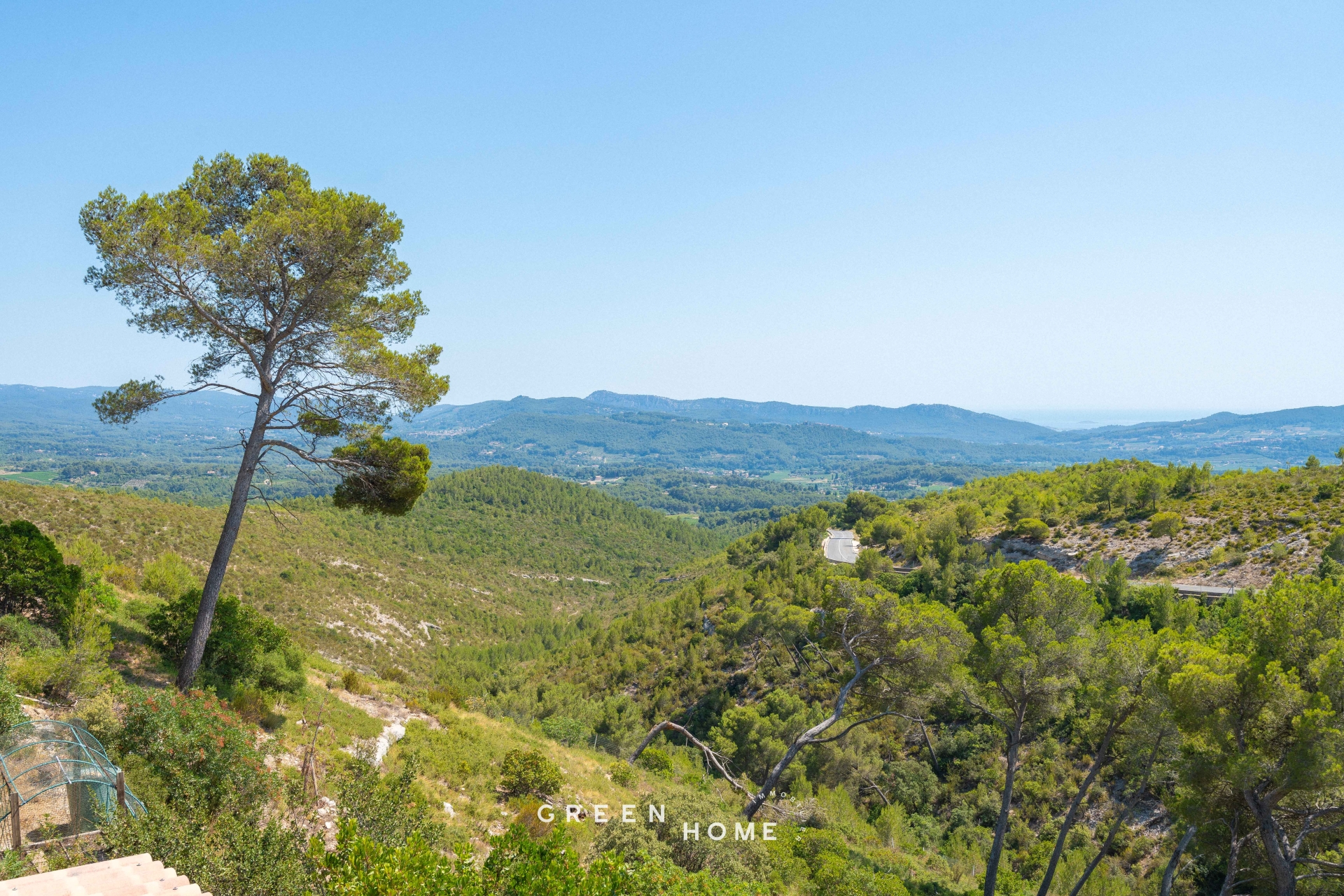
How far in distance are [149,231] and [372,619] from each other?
3937cm

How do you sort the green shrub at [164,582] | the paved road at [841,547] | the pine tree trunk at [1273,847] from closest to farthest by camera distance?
the pine tree trunk at [1273,847] → the green shrub at [164,582] → the paved road at [841,547]

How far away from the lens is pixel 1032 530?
3459 centimetres

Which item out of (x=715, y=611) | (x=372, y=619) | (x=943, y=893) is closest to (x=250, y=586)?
(x=372, y=619)

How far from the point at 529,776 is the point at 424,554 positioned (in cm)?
6361

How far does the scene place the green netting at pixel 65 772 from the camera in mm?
6164

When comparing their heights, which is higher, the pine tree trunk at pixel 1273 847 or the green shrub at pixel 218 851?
the green shrub at pixel 218 851

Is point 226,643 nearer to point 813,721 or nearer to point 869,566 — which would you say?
point 813,721

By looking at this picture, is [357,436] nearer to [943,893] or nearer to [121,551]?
[943,893]

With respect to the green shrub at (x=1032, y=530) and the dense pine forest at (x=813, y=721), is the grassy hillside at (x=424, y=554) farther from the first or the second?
the green shrub at (x=1032, y=530)

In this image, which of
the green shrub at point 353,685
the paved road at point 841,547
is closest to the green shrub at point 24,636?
the green shrub at point 353,685

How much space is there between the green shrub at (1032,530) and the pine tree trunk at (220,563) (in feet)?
125

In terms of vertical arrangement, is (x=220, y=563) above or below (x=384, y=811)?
above

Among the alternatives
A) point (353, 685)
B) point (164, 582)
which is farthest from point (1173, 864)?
point (164, 582)

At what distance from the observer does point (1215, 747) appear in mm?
10266
